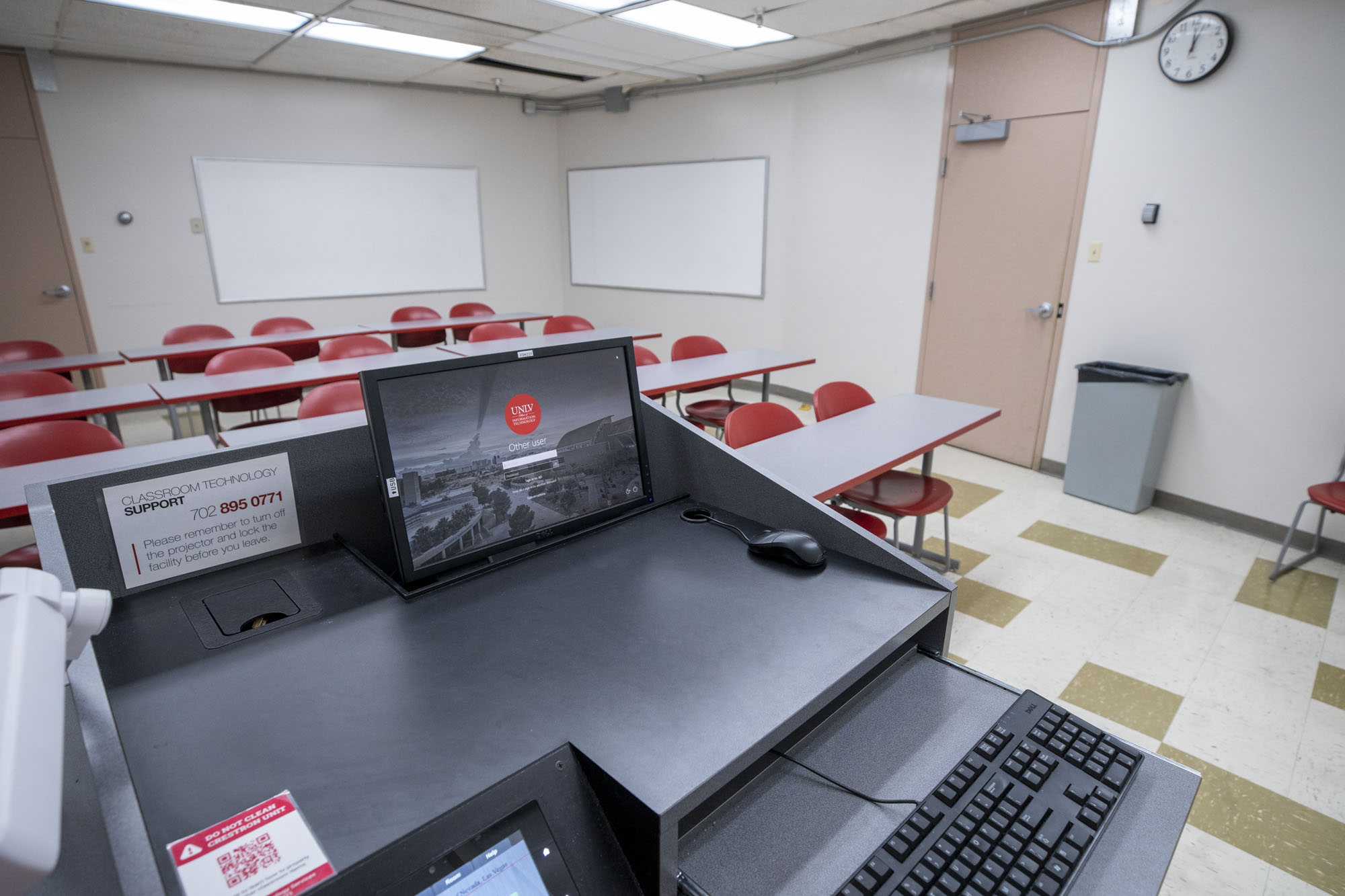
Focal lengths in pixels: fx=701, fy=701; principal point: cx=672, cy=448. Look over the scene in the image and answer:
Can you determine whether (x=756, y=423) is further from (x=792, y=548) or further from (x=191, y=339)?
(x=191, y=339)

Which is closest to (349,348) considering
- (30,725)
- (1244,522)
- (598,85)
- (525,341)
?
(525,341)

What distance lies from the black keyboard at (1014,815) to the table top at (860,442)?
1.06 meters

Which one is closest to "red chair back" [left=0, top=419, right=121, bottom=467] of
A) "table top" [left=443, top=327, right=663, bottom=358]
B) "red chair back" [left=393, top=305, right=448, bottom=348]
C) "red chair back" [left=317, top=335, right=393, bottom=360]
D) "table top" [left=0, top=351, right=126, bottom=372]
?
"red chair back" [left=317, top=335, right=393, bottom=360]

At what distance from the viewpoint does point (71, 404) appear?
Answer: 9.88ft

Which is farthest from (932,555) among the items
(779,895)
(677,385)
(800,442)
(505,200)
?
(505,200)

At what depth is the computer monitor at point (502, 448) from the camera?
97 cm

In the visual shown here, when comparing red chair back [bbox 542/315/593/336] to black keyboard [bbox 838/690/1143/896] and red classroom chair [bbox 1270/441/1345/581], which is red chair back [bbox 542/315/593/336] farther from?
black keyboard [bbox 838/690/1143/896]

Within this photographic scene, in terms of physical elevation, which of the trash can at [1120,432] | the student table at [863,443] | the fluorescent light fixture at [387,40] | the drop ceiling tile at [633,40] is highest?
the fluorescent light fixture at [387,40]

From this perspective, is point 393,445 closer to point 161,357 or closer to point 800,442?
point 800,442

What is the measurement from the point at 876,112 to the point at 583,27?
1.97 metres

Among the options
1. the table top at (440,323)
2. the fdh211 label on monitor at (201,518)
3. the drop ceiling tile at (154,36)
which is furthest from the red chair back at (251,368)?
the fdh211 label on monitor at (201,518)

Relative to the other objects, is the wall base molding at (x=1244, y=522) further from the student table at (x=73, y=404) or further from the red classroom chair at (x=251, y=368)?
the student table at (x=73, y=404)

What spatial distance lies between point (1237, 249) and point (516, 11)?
3821 mm

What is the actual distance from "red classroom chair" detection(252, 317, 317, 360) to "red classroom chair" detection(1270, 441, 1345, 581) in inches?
212
